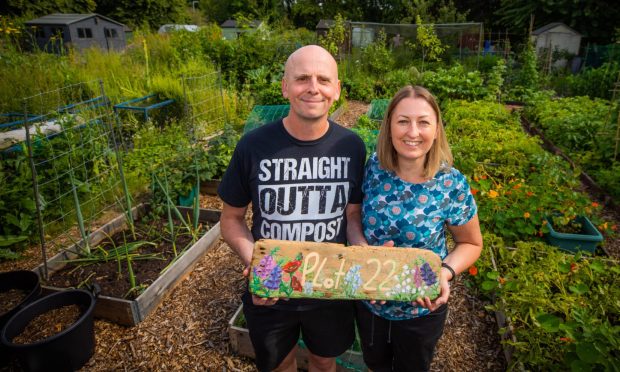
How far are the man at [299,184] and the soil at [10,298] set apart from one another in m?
2.14

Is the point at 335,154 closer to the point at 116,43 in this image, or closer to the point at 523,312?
the point at 523,312

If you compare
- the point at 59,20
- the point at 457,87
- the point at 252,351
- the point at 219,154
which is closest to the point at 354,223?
the point at 252,351

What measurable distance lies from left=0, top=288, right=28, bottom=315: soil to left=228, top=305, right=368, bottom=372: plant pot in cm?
164

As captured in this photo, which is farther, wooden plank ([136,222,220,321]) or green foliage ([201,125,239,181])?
green foliage ([201,125,239,181])

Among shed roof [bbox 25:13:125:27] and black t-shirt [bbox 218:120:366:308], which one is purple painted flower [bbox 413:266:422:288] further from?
shed roof [bbox 25:13:125:27]

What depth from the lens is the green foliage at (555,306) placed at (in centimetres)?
176

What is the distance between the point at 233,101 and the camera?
7.93 m

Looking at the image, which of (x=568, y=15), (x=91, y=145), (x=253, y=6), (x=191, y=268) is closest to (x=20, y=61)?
(x=91, y=145)

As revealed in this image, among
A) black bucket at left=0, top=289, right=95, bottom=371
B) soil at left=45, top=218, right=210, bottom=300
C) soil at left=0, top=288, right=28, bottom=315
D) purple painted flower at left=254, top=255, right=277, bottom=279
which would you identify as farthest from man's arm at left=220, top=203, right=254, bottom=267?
soil at left=0, top=288, right=28, bottom=315

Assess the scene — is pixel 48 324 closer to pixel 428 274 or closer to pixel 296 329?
pixel 296 329

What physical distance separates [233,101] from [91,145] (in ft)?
13.8

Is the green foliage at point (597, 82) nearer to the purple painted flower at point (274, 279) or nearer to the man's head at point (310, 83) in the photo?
the man's head at point (310, 83)

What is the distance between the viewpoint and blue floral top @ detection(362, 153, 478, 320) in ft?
5.25

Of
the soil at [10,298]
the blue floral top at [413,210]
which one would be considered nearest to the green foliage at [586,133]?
the blue floral top at [413,210]
